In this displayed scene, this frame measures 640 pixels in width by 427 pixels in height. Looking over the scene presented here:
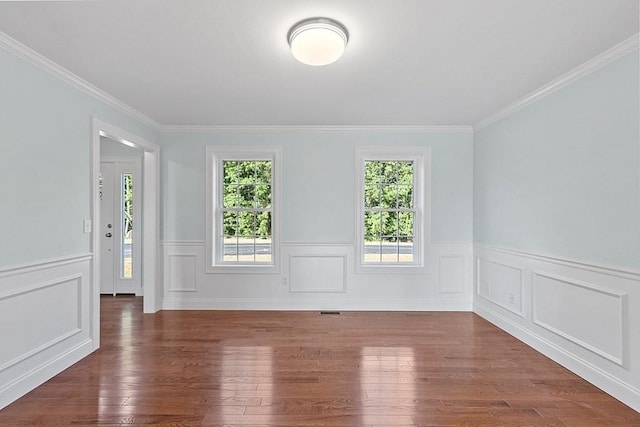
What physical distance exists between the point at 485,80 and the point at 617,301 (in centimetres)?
195

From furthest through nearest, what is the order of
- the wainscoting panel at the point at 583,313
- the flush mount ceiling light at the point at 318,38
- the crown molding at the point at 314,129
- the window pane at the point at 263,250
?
the window pane at the point at 263,250, the crown molding at the point at 314,129, the wainscoting panel at the point at 583,313, the flush mount ceiling light at the point at 318,38

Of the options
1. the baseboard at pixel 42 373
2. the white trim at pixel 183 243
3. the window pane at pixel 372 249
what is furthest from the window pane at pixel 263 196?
the baseboard at pixel 42 373

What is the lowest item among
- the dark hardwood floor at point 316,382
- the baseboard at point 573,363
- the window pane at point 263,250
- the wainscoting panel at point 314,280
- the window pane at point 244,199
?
the dark hardwood floor at point 316,382

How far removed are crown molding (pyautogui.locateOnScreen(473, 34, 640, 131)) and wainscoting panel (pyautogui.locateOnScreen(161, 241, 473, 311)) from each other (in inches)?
70.4

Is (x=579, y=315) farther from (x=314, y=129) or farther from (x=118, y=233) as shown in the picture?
(x=118, y=233)

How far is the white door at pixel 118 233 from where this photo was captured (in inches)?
198

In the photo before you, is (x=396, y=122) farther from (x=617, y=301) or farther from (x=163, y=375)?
(x=163, y=375)

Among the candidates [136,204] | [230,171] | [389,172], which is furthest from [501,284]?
[136,204]

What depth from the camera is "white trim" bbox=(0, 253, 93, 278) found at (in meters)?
2.21

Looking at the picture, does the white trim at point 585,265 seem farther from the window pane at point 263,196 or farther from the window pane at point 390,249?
the window pane at point 263,196

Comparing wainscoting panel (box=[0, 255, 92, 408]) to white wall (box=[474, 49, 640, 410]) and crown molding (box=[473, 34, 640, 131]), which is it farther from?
crown molding (box=[473, 34, 640, 131])

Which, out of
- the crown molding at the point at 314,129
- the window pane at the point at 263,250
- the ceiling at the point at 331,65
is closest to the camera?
the ceiling at the point at 331,65

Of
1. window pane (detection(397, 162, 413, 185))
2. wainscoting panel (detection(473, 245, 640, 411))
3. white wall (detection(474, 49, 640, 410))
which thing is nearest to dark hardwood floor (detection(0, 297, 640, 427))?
wainscoting panel (detection(473, 245, 640, 411))

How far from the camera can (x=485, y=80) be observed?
2.82 metres
